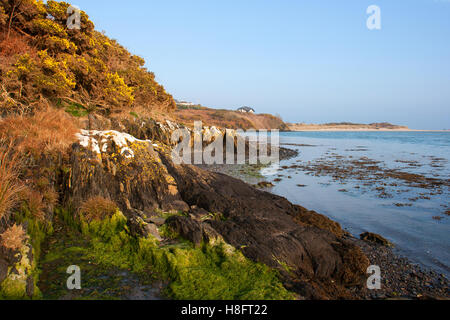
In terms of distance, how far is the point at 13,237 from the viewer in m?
3.46

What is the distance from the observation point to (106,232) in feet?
15.8

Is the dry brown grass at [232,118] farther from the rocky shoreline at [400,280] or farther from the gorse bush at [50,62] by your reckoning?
the rocky shoreline at [400,280]

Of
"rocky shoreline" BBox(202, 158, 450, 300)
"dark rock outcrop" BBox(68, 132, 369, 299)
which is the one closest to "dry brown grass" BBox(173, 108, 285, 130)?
"dark rock outcrop" BBox(68, 132, 369, 299)

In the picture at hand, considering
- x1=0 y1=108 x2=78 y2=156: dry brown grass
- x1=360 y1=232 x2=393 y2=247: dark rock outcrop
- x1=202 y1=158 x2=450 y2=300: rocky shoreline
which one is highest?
x1=0 y1=108 x2=78 y2=156: dry brown grass

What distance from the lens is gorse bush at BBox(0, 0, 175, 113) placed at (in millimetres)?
9797

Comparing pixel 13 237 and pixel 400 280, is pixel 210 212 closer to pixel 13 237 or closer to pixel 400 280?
A: pixel 13 237

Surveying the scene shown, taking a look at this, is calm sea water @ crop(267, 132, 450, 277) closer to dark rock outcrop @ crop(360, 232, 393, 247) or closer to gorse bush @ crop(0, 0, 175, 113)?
dark rock outcrop @ crop(360, 232, 393, 247)

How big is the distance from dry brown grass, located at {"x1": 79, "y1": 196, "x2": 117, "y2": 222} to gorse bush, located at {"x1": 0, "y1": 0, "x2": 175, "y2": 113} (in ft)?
18.7

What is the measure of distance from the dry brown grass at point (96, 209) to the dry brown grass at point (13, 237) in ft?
4.36

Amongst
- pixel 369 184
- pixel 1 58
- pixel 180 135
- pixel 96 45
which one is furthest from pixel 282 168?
pixel 1 58

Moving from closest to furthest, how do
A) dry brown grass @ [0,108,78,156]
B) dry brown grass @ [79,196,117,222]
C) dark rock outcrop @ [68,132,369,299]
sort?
dark rock outcrop @ [68,132,369,299] < dry brown grass @ [79,196,117,222] < dry brown grass @ [0,108,78,156]

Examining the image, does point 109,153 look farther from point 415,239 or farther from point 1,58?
point 415,239

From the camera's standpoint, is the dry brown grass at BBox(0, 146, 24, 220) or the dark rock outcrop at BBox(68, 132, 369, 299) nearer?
the dry brown grass at BBox(0, 146, 24, 220)

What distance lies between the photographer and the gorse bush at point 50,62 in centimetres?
980
